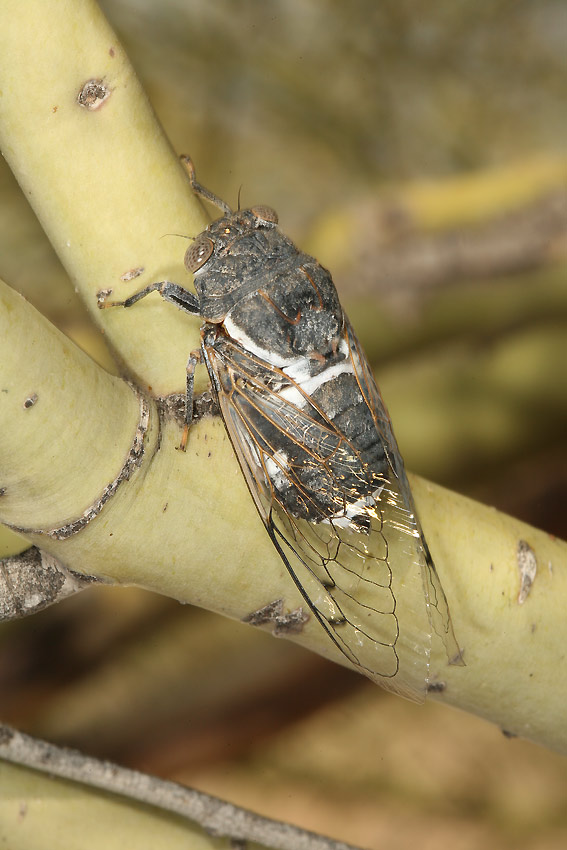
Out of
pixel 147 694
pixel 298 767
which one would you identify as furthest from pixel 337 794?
pixel 147 694

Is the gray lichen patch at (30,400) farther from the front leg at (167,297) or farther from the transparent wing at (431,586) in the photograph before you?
the transparent wing at (431,586)

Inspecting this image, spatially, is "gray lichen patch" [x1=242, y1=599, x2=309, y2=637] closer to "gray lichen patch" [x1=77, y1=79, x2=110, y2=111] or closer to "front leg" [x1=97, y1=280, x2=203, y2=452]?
"front leg" [x1=97, y1=280, x2=203, y2=452]

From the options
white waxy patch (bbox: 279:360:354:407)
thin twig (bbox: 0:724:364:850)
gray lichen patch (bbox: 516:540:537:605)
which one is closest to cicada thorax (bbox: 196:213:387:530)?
white waxy patch (bbox: 279:360:354:407)

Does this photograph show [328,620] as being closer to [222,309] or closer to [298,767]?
[222,309]

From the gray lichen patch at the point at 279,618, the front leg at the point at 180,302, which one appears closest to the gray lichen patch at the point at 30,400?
the front leg at the point at 180,302

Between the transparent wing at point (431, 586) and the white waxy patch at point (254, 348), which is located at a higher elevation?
the white waxy patch at point (254, 348)
